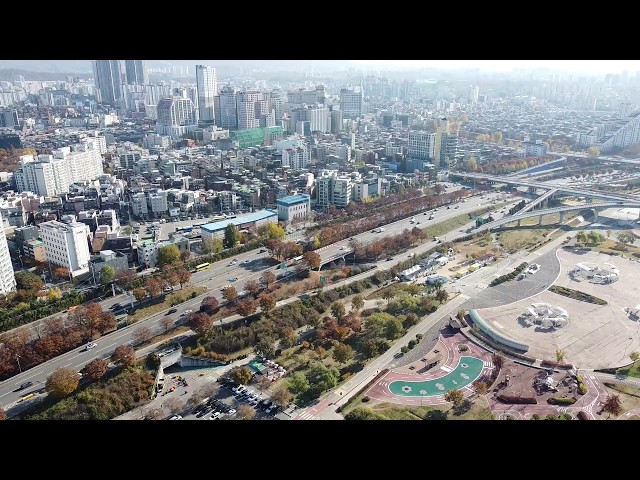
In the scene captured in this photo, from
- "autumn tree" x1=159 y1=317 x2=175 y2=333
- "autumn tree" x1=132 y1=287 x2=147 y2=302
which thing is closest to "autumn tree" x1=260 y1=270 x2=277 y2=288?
"autumn tree" x1=159 y1=317 x2=175 y2=333

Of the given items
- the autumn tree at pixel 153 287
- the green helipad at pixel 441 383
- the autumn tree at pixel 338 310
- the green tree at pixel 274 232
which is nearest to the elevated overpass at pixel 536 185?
the green tree at pixel 274 232

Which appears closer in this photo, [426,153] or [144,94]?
[426,153]

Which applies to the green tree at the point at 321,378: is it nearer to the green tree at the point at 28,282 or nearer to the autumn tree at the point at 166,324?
the autumn tree at the point at 166,324

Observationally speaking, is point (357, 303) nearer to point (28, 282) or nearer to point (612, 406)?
point (612, 406)

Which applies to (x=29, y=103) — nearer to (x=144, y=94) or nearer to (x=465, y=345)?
(x=144, y=94)

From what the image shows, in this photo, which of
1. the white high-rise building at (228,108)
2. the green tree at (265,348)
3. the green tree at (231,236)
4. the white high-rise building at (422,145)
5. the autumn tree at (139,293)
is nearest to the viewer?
the green tree at (265,348)
